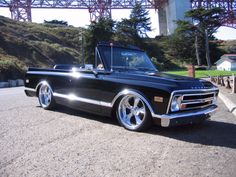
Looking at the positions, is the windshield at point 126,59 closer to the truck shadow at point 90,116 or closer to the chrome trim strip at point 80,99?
the chrome trim strip at point 80,99

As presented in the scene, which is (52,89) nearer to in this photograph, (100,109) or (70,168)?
(100,109)

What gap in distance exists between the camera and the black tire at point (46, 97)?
303 inches

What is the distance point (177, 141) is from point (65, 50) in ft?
141

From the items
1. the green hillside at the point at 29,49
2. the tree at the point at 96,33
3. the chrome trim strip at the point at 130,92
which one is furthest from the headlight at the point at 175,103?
the tree at the point at 96,33

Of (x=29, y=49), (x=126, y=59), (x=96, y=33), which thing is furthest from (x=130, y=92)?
(x=96, y=33)

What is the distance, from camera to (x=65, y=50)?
4672 cm

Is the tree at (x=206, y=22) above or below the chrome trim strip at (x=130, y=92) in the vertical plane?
above

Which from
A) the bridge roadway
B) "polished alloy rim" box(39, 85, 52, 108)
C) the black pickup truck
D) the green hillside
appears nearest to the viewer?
the bridge roadway

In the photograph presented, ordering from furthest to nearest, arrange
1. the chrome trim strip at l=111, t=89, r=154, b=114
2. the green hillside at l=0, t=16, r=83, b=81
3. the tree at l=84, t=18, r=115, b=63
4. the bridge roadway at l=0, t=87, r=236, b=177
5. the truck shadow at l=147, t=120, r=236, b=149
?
1. the tree at l=84, t=18, r=115, b=63
2. the green hillside at l=0, t=16, r=83, b=81
3. the chrome trim strip at l=111, t=89, r=154, b=114
4. the truck shadow at l=147, t=120, r=236, b=149
5. the bridge roadway at l=0, t=87, r=236, b=177

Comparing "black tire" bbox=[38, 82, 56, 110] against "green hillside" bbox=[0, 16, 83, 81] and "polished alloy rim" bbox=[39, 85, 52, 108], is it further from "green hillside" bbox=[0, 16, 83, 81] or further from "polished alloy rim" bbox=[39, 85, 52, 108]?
"green hillside" bbox=[0, 16, 83, 81]

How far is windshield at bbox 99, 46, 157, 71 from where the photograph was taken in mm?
6484

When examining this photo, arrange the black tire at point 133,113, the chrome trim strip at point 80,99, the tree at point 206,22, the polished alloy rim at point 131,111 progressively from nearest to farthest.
Answer: 1. the black tire at point 133,113
2. the polished alloy rim at point 131,111
3. the chrome trim strip at point 80,99
4. the tree at point 206,22

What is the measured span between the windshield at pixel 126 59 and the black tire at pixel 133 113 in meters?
0.87

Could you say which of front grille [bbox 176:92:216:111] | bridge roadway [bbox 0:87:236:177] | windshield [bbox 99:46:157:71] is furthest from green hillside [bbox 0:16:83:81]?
Result: front grille [bbox 176:92:216:111]
